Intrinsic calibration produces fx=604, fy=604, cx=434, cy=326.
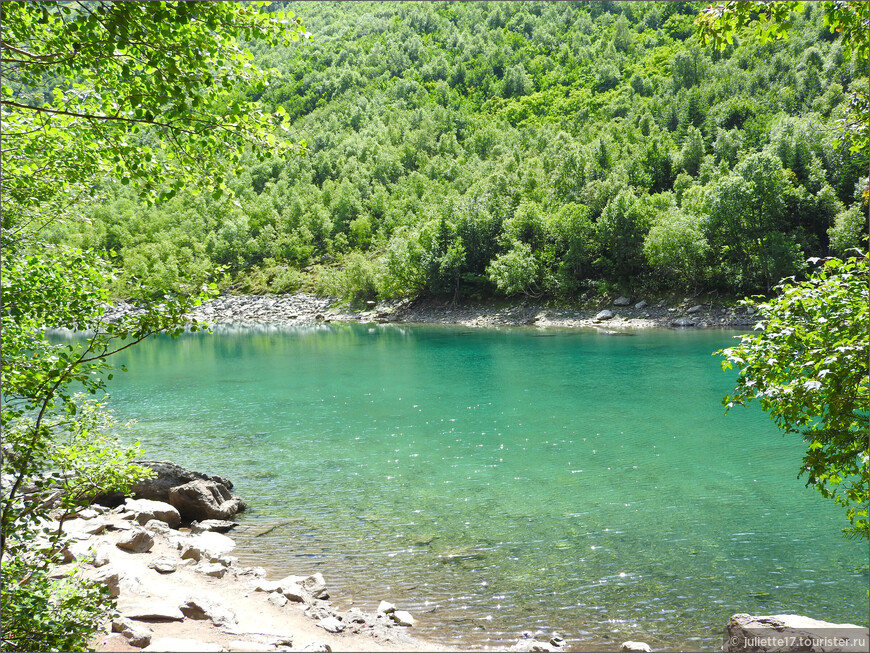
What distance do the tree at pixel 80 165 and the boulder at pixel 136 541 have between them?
7415 millimetres

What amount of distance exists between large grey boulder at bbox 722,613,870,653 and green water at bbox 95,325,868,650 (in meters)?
1.13

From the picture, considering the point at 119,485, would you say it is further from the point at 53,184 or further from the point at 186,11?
the point at 186,11

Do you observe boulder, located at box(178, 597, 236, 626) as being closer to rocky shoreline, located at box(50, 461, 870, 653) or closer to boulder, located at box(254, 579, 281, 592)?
rocky shoreline, located at box(50, 461, 870, 653)

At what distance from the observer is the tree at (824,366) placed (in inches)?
244

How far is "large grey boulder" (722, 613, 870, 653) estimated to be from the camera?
866 centimetres

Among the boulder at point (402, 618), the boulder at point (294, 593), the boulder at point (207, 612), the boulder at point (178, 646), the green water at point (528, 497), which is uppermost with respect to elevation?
the boulder at point (178, 646)

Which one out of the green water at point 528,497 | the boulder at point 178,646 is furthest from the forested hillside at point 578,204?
the green water at point 528,497

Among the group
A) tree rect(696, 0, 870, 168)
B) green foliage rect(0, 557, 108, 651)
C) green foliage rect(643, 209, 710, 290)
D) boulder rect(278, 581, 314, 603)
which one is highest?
green foliage rect(643, 209, 710, 290)

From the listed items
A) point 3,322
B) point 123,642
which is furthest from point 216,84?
point 123,642

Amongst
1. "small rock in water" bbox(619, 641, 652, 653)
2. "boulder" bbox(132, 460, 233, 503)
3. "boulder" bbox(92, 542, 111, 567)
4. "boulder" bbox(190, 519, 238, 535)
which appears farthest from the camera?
"boulder" bbox(132, 460, 233, 503)

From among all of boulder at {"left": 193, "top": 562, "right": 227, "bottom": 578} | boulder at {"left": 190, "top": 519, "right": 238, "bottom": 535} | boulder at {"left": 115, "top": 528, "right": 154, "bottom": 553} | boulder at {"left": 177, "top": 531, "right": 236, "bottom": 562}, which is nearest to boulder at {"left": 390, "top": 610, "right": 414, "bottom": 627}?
boulder at {"left": 193, "top": 562, "right": 227, "bottom": 578}

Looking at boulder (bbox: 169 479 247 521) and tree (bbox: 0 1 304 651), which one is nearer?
tree (bbox: 0 1 304 651)

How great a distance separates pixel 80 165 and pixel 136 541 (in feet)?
32.4

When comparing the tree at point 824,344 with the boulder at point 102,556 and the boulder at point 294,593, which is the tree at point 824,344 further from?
the boulder at point 102,556
